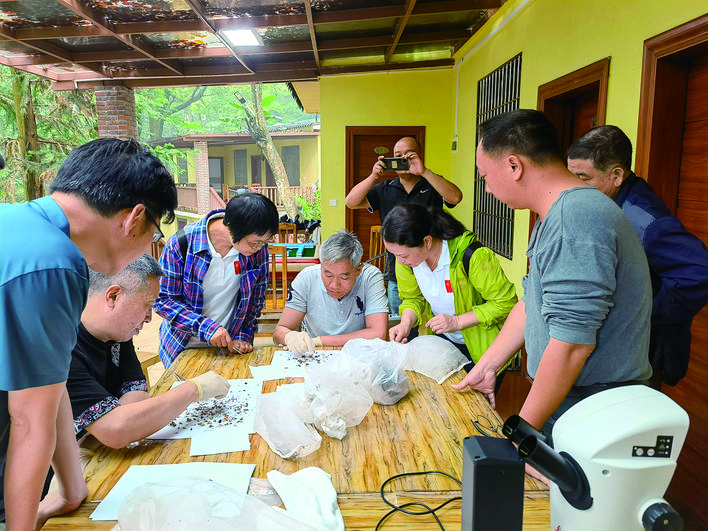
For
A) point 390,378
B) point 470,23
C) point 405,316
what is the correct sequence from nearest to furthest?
point 390,378
point 405,316
point 470,23

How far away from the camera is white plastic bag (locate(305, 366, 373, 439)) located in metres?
1.42

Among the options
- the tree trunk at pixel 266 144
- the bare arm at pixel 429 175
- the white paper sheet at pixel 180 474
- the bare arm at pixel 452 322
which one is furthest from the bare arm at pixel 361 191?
the tree trunk at pixel 266 144

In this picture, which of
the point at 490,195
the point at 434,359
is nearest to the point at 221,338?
the point at 434,359

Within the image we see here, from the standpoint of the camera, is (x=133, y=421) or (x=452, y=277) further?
(x=452, y=277)

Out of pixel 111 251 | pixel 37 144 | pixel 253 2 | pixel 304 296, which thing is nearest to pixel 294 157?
pixel 37 144

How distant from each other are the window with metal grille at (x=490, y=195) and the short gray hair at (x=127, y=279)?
3.17m

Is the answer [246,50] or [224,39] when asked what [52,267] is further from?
[246,50]

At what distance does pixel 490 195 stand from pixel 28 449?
15.1 feet

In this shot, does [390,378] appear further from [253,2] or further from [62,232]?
[253,2]

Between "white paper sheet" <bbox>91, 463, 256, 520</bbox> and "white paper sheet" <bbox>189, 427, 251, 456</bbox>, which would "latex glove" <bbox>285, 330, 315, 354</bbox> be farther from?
"white paper sheet" <bbox>91, 463, 256, 520</bbox>

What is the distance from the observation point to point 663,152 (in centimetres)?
235

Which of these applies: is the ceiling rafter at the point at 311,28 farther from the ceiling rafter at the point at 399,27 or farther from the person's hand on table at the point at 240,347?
the person's hand on table at the point at 240,347

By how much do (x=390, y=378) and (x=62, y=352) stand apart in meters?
1.03

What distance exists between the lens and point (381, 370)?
5.39ft
